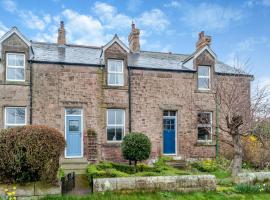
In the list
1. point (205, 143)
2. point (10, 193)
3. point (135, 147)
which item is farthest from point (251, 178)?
point (205, 143)

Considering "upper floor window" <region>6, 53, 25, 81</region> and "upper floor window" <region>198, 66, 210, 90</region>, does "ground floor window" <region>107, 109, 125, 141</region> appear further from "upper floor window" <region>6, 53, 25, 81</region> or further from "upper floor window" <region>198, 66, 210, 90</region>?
"upper floor window" <region>198, 66, 210, 90</region>

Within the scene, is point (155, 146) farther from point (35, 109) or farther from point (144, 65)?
point (35, 109)

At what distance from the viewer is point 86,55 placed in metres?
19.3

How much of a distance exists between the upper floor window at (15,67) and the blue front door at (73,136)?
3.57 m

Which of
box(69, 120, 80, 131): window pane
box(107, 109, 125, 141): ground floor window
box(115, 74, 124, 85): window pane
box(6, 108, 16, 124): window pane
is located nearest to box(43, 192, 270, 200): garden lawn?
box(69, 120, 80, 131): window pane

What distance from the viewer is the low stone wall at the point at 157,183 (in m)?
8.84

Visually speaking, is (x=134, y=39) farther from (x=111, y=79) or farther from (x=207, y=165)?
(x=207, y=165)

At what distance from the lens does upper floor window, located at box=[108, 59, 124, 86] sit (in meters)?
18.3

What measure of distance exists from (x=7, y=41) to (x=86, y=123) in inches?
250

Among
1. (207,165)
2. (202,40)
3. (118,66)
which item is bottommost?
(207,165)

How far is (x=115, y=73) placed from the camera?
18.3 metres

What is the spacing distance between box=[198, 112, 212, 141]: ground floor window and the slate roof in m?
3.08

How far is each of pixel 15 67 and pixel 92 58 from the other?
181 inches

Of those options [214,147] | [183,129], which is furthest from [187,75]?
[214,147]
